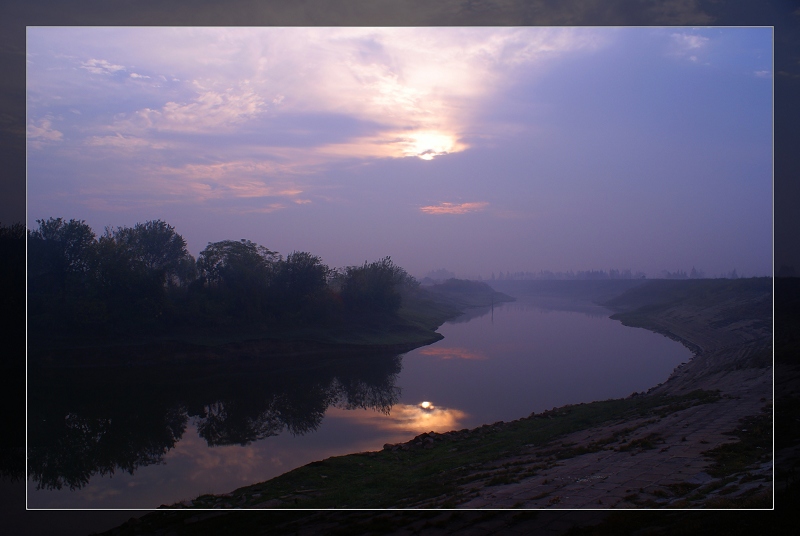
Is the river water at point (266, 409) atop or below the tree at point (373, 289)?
below

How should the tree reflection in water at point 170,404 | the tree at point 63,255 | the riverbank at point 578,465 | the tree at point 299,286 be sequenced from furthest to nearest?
the tree at point 299,286
the tree at point 63,255
the tree reflection in water at point 170,404
the riverbank at point 578,465

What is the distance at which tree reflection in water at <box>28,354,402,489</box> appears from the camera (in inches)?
262

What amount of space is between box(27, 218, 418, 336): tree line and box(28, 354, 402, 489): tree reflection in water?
1.43 metres

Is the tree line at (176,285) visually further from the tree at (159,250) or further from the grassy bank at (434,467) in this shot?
the grassy bank at (434,467)

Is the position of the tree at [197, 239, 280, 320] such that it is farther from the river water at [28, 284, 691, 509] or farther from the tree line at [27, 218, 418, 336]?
the river water at [28, 284, 691, 509]

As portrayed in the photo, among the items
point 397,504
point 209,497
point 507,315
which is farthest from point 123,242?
point 507,315

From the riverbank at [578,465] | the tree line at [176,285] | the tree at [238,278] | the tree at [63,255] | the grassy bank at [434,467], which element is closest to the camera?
the riverbank at [578,465]

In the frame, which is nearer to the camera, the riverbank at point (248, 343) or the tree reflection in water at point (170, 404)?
the tree reflection in water at point (170, 404)

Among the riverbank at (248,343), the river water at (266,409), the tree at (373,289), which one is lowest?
the river water at (266,409)

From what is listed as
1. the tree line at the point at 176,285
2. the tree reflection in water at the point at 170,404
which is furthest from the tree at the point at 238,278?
the tree reflection in water at the point at 170,404

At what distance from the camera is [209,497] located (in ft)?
17.3

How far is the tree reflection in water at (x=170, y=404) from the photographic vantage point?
21.8 ft

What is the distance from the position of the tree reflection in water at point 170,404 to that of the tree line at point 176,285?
1.43m

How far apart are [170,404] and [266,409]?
1927mm
